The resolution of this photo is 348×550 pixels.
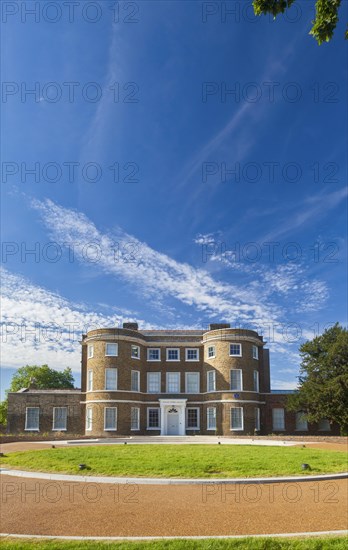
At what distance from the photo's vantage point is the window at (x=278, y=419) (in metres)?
46.2

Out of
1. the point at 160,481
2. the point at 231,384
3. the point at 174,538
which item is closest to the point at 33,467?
the point at 160,481

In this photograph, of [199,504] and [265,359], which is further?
[265,359]

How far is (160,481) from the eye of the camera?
44.4 ft

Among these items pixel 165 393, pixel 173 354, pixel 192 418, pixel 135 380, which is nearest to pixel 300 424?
pixel 192 418

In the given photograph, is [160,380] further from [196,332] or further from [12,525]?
[12,525]

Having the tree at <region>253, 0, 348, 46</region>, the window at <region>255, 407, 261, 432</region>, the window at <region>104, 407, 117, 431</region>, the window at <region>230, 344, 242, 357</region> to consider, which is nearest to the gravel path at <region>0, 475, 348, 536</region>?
the tree at <region>253, 0, 348, 46</region>

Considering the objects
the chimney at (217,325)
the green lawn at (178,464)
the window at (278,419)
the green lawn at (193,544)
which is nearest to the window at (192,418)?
the window at (278,419)

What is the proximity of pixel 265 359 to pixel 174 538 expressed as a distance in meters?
47.3

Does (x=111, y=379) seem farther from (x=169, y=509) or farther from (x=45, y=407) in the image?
(x=169, y=509)

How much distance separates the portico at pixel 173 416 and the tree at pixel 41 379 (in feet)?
114

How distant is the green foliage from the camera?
75.6 metres

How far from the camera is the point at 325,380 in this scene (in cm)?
3900

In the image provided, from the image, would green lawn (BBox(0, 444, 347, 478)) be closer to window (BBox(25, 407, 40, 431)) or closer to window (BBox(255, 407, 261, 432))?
window (BBox(255, 407, 261, 432))

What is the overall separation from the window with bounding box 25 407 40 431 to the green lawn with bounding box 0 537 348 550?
4107cm
